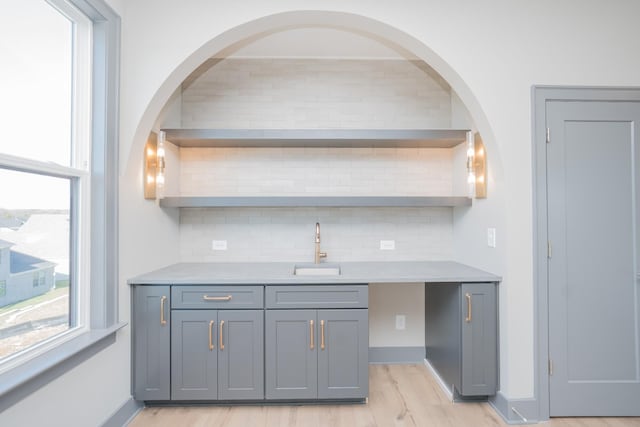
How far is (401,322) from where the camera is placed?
305 cm

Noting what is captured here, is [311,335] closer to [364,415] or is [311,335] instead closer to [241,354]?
[241,354]

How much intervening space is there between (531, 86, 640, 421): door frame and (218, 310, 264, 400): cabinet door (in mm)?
1808

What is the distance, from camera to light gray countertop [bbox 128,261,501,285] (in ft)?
7.36

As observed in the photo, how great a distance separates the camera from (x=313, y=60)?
9.88 ft

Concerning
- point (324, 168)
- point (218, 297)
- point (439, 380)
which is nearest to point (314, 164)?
point (324, 168)

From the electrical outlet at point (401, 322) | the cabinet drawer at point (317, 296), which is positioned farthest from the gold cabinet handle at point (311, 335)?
the electrical outlet at point (401, 322)

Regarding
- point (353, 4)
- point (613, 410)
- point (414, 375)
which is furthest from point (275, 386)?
point (353, 4)

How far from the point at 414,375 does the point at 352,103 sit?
241cm

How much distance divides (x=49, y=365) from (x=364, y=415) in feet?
5.90

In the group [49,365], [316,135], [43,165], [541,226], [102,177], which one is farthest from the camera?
[316,135]

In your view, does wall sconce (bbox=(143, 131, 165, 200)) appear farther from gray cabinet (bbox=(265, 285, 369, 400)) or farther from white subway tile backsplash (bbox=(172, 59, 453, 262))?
gray cabinet (bbox=(265, 285, 369, 400))

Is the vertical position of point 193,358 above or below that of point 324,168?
below

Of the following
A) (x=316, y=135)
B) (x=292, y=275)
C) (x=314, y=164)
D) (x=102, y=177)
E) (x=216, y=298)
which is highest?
(x=316, y=135)

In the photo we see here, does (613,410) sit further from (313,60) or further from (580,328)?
(313,60)
